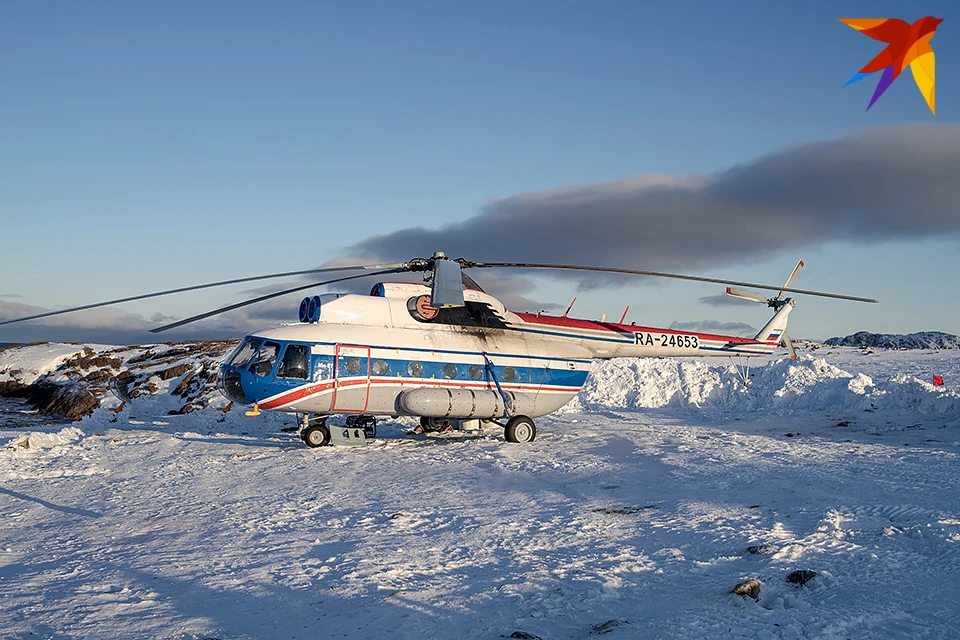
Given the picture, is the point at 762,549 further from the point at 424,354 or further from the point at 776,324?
the point at 776,324

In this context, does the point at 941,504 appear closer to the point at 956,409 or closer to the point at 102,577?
the point at 102,577

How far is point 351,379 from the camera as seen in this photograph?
16.1m

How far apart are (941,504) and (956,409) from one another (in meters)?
11.7

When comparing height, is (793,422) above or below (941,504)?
below

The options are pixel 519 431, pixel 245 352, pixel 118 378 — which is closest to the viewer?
pixel 245 352

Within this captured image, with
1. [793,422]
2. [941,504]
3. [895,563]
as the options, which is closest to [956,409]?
[793,422]

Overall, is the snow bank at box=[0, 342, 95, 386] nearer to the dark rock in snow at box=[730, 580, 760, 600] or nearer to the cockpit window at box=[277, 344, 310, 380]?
the cockpit window at box=[277, 344, 310, 380]

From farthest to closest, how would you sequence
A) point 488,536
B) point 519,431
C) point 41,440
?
point 519,431, point 41,440, point 488,536

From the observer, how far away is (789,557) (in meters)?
6.70

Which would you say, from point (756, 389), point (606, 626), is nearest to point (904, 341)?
point (756, 389)

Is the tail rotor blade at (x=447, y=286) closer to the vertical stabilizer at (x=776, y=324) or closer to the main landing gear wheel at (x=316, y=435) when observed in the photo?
the main landing gear wheel at (x=316, y=435)

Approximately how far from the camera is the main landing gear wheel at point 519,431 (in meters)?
17.2

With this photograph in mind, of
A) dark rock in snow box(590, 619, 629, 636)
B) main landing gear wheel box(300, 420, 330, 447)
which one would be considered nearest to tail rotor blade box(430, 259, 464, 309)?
main landing gear wheel box(300, 420, 330, 447)

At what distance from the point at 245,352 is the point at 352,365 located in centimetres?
254
